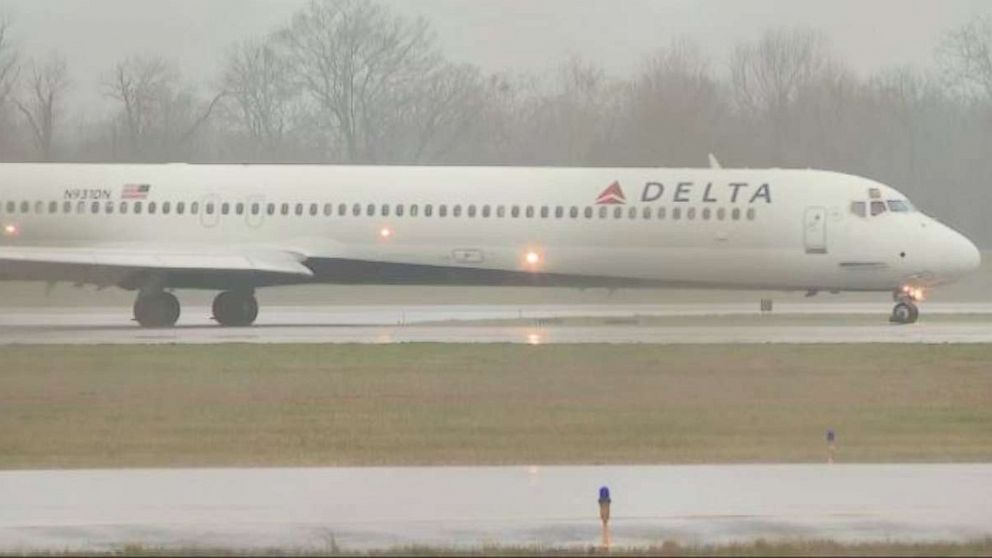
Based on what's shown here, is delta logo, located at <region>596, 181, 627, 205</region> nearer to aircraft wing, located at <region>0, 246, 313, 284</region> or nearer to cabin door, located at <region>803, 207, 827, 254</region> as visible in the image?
cabin door, located at <region>803, 207, 827, 254</region>

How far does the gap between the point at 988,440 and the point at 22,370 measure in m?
15.1

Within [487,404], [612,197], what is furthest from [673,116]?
[487,404]

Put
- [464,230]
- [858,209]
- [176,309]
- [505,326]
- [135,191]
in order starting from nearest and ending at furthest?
[505,326]
[176,309]
[858,209]
[464,230]
[135,191]

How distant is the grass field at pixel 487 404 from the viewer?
69.6ft

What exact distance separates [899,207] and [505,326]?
8.64m

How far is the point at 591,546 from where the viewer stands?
14766 mm

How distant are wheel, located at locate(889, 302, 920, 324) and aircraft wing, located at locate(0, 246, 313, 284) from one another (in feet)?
40.2

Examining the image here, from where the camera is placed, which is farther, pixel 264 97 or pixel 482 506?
pixel 264 97

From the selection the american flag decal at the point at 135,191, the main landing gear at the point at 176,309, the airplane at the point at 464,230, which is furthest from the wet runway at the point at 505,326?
the american flag decal at the point at 135,191

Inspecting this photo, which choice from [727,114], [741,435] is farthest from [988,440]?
[727,114]

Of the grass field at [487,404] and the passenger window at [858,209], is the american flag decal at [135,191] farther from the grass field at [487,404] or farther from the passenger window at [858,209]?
the passenger window at [858,209]

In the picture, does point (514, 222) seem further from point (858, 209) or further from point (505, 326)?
point (858, 209)

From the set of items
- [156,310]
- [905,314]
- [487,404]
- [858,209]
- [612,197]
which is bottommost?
[487,404]

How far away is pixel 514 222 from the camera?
45.9 meters
